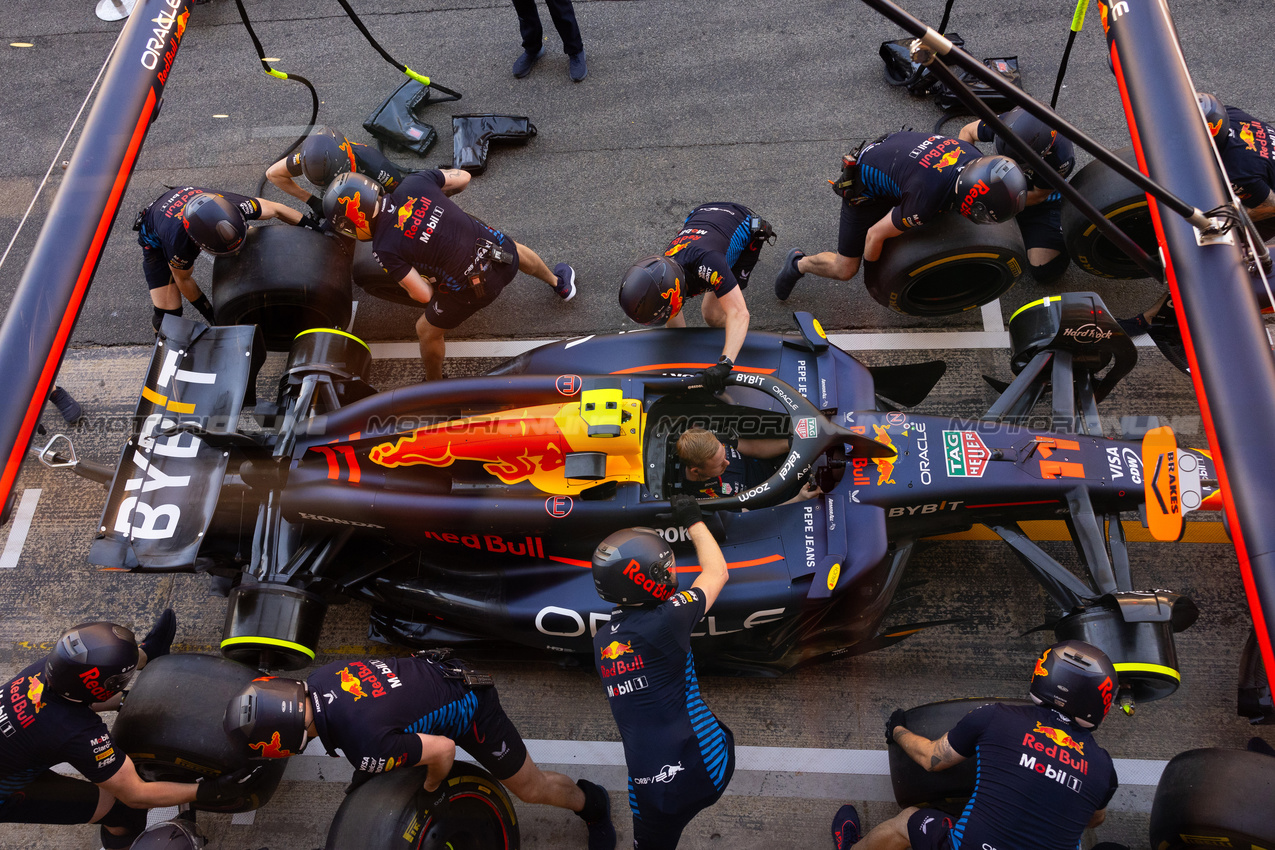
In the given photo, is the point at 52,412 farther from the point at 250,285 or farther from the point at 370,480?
the point at 370,480

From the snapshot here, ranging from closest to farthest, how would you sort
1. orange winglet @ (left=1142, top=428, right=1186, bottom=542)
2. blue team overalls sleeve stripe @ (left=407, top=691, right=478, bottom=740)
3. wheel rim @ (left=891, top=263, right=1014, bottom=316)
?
1. blue team overalls sleeve stripe @ (left=407, top=691, right=478, bottom=740)
2. orange winglet @ (left=1142, top=428, right=1186, bottom=542)
3. wheel rim @ (left=891, top=263, right=1014, bottom=316)

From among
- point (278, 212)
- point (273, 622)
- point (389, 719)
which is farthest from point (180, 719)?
point (278, 212)

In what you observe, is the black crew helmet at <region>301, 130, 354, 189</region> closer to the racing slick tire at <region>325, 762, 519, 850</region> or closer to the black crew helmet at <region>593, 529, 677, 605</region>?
the black crew helmet at <region>593, 529, 677, 605</region>

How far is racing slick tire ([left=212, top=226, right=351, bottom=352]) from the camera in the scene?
4977 mm

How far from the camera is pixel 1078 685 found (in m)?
3.13

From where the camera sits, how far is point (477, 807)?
3645mm

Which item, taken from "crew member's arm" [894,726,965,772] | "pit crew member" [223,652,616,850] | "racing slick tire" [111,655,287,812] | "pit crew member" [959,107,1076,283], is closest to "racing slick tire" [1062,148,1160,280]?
"pit crew member" [959,107,1076,283]

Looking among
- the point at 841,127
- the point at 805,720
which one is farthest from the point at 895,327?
the point at 805,720

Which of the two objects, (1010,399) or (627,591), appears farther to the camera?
(1010,399)

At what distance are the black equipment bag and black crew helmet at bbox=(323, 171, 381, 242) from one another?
1981mm

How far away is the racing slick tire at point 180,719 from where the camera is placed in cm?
369

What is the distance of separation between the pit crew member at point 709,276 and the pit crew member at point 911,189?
2.01ft

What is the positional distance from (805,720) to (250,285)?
413 centimetres

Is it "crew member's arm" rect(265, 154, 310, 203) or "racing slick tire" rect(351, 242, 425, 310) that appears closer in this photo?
"racing slick tire" rect(351, 242, 425, 310)
